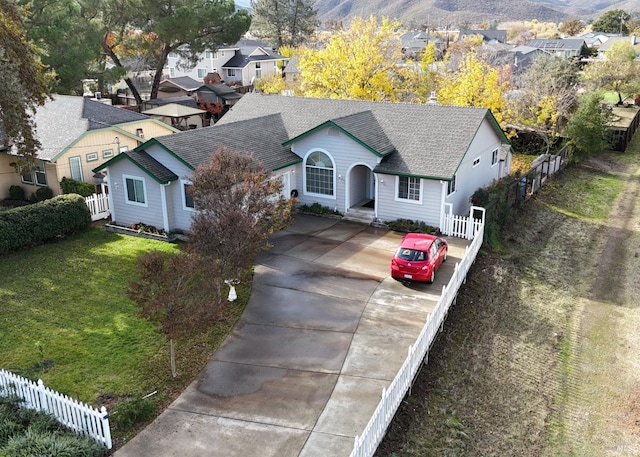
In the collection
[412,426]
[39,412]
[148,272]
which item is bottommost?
[412,426]

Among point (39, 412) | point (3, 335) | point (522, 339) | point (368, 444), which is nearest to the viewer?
point (368, 444)

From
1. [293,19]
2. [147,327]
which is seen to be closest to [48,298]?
[147,327]

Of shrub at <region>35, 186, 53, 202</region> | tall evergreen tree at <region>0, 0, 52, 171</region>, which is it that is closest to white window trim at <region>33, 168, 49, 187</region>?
shrub at <region>35, 186, 53, 202</region>

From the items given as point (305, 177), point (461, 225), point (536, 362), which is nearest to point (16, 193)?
point (305, 177)

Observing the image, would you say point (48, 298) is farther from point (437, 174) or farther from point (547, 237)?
point (547, 237)

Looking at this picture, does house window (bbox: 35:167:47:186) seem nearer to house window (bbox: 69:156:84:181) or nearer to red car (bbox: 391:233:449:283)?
house window (bbox: 69:156:84:181)

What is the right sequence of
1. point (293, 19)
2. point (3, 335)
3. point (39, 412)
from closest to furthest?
point (39, 412) → point (3, 335) → point (293, 19)
